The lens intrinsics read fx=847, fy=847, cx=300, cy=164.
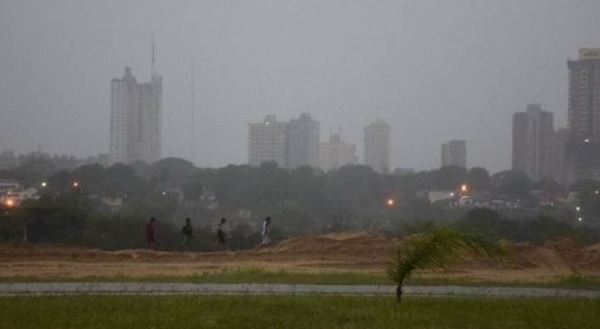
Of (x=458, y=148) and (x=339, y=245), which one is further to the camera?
(x=458, y=148)

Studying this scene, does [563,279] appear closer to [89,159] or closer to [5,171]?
[5,171]

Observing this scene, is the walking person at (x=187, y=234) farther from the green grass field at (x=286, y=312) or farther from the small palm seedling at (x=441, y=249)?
the small palm seedling at (x=441, y=249)

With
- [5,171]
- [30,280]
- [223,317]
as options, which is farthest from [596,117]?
[223,317]

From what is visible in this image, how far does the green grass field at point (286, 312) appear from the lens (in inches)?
467

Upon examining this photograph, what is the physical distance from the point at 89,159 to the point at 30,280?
82.6 m

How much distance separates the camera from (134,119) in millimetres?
97688

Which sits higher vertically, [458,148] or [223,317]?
[458,148]

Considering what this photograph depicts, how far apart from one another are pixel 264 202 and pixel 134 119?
131 ft

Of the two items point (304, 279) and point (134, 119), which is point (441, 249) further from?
point (134, 119)

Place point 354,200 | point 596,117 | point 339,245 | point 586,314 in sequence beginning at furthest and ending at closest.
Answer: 1. point 596,117
2. point 354,200
3. point 339,245
4. point 586,314

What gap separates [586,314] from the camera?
1357 cm

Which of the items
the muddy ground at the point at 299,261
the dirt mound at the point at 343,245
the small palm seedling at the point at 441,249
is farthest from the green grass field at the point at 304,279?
the dirt mound at the point at 343,245

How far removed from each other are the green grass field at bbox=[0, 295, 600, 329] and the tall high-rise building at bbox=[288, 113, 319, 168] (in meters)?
84.1

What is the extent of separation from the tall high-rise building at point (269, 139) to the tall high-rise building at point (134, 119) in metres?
11.0
